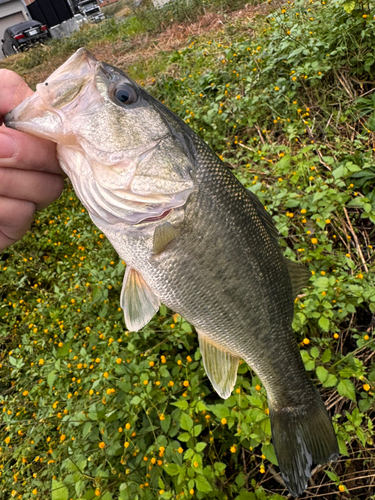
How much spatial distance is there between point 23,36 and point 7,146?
20.1 m

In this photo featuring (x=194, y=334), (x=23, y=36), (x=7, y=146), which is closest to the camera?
(x=7, y=146)

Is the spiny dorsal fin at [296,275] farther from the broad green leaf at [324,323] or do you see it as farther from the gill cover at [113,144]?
the gill cover at [113,144]

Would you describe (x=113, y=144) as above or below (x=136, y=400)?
above

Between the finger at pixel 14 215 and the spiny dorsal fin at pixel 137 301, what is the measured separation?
53 cm

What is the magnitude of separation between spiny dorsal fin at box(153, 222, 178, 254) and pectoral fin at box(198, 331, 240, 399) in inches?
19.2

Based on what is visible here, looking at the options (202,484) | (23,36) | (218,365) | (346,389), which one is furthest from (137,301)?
(23,36)

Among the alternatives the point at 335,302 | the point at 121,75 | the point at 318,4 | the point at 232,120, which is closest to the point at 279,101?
the point at 232,120

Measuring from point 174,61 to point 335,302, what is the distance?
5.31m

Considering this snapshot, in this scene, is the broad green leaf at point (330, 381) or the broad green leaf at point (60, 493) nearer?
the broad green leaf at point (60, 493)

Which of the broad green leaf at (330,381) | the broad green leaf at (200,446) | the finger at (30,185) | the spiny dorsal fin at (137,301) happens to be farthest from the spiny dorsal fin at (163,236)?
the broad green leaf at (330,381)

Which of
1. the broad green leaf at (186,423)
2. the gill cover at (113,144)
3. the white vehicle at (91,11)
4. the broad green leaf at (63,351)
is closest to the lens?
the gill cover at (113,144)

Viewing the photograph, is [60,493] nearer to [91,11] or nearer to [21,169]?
[21,169]

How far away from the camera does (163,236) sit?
1.24 metres

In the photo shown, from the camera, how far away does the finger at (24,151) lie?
1.16 meters
